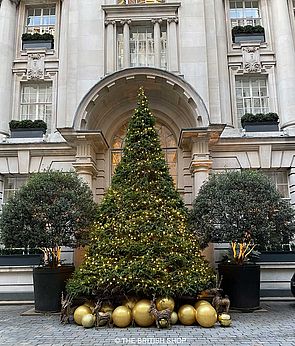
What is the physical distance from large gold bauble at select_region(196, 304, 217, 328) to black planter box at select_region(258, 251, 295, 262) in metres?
5.88

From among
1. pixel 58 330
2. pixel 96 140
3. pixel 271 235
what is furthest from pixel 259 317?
pixel 96 140

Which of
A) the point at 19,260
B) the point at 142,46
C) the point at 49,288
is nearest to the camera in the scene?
the point at 49,288

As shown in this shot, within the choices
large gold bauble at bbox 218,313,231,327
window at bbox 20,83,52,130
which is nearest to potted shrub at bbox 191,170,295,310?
large gold bauble at bbox 218,313,231,327

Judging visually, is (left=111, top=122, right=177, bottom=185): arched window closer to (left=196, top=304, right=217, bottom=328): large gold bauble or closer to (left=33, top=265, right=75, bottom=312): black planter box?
(left=33, top=265, right=75, bottom=312): black planter box

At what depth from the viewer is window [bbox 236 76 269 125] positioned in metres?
16.7

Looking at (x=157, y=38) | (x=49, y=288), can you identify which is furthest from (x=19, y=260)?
(x=157, y=38)

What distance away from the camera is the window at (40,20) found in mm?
18047

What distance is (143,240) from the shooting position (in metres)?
9.35

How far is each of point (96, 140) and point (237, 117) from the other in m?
6.55

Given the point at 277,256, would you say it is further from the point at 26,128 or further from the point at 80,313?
the point at 26,128

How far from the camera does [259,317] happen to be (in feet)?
32.8

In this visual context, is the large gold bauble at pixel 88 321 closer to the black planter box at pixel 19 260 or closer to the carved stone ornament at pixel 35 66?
the black planter box at pixel 19 260

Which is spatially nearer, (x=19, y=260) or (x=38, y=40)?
(x=19, y=260)

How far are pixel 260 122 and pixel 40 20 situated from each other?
38.9 ft
